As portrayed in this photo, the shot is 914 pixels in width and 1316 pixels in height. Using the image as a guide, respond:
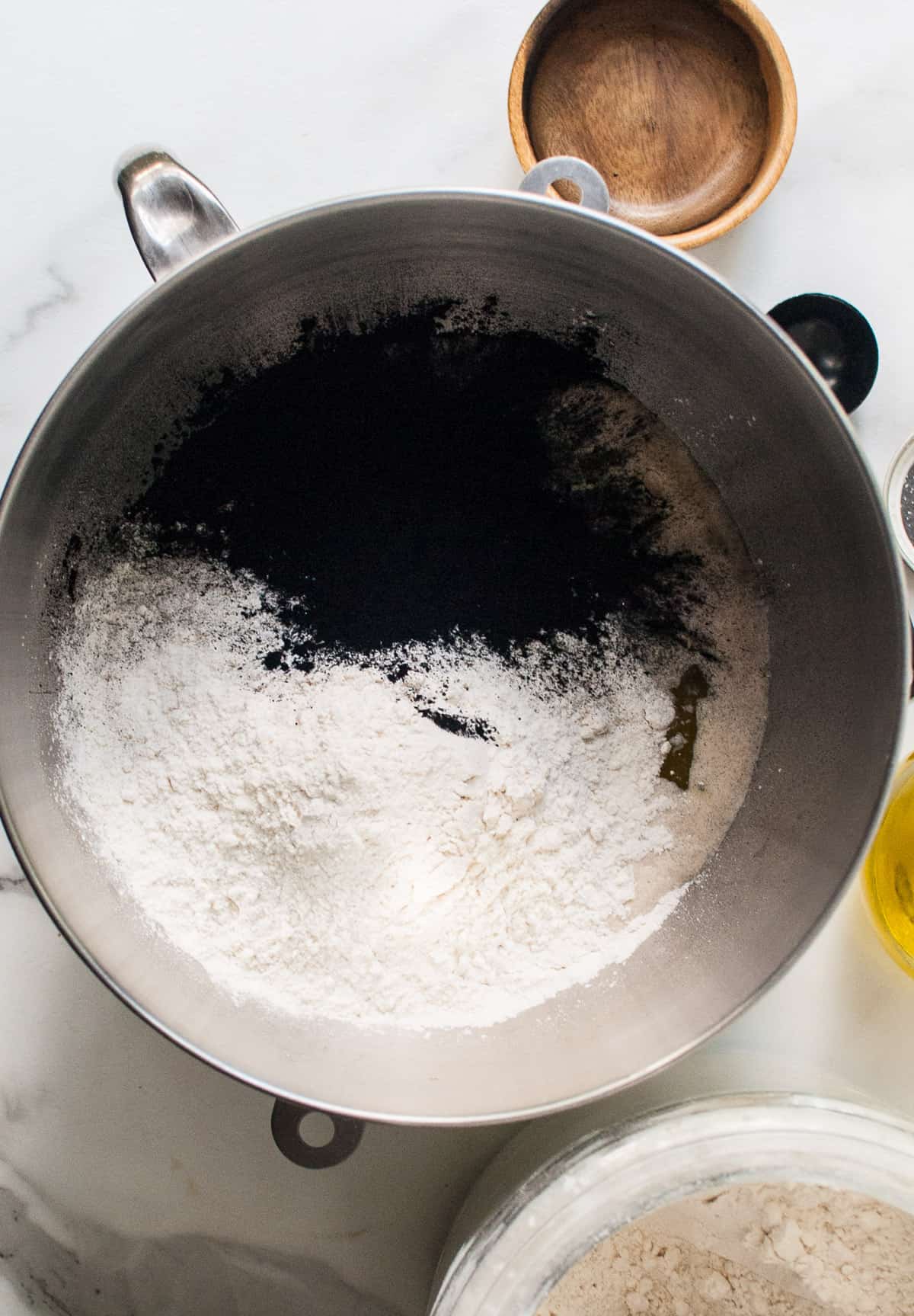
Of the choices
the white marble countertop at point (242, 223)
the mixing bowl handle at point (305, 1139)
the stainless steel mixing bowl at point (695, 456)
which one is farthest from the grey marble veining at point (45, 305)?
the mixing bowl handle at point (305, 1139)

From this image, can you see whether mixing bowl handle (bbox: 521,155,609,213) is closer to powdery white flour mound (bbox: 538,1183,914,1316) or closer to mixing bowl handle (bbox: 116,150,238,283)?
mixing bowl handle (bbox: 116,150,238,283)

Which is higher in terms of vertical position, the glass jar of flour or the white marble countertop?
the white marble countertop

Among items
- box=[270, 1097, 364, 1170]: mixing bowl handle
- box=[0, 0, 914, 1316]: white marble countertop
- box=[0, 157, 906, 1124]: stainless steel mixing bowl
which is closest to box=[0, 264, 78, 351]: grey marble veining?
box=[0, 0, 914, 1316]: white marble countertop

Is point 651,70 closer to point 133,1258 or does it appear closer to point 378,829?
point 378,829

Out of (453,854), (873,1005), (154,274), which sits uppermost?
(154,274)

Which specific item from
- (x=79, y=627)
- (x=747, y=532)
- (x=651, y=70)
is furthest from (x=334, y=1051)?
(x=651, y=70)

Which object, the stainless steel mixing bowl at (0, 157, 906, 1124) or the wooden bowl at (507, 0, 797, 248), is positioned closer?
the stainless steel mixing bowl at (0, 157, 906, 1124)

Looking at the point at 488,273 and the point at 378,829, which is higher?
the point at 488,273
